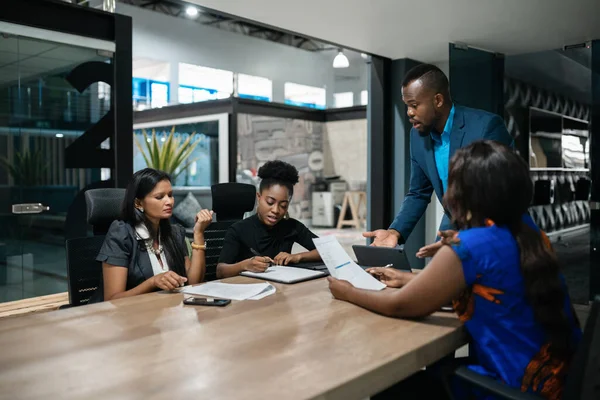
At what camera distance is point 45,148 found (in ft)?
11.7

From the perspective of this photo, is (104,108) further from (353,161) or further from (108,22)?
(353,161)

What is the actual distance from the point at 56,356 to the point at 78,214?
8.81 feet

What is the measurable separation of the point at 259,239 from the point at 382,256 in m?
0.82

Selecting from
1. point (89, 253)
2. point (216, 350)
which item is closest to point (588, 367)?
point (216, 350)

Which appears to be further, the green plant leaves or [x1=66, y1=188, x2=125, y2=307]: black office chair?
the green plant leaves

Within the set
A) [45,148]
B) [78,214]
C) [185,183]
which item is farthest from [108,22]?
[185,183]

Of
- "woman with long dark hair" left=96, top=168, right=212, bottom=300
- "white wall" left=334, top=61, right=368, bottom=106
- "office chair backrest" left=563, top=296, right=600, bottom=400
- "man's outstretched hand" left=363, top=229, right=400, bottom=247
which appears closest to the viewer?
"office chair backrest" left=563, top=296, right=600, bottom=400

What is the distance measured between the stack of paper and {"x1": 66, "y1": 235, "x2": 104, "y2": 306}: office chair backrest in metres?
0.58

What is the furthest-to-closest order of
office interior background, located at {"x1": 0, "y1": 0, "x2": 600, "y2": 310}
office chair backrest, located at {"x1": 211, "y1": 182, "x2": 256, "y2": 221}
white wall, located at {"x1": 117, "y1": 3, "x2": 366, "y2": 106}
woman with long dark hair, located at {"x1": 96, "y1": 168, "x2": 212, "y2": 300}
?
white wall, located at {"x1": 117, "y1": 3, "x2": 366, "y2": 106}
office interior background, located at {"x1": 0, "y1": 0, "x2": 600, "y2": 310}
office chair backrest, located at {"x1": 211, "y1": 182, "x2": 256, "y2": 221}
woman with long dark hair, located at {"x1": 96, "y1": 168, "x2": 212, "y2": 300}

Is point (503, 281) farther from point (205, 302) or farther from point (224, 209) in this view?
point (224, 209)

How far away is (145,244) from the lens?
7.49ft

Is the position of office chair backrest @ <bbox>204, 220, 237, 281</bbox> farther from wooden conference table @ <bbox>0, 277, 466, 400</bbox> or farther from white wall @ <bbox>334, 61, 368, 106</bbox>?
white wall @ <bbox>334, 61, 368, 106</bbox>

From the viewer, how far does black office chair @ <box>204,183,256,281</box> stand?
3.01m

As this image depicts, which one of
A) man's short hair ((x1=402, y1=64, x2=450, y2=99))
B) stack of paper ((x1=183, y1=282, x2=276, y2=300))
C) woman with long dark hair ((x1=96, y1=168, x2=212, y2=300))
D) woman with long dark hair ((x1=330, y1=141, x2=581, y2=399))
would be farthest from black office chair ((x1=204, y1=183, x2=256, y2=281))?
woman with long dark hair ((x1=330, y1=141, x2=581, y2=399))
